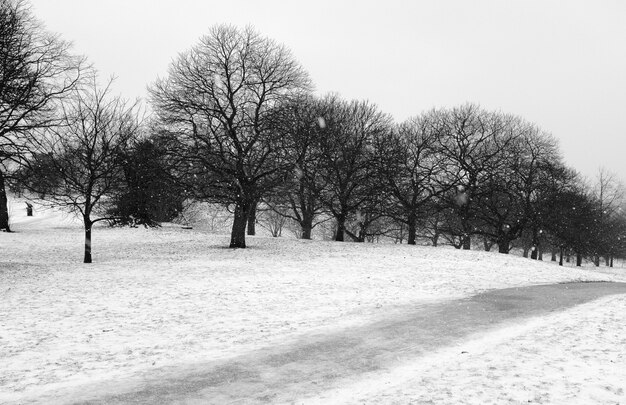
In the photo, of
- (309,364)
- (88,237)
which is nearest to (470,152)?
(88,237)

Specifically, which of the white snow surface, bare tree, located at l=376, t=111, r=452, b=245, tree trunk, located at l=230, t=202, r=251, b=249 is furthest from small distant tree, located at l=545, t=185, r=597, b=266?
the white snow surface

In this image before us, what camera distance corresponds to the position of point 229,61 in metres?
29.8

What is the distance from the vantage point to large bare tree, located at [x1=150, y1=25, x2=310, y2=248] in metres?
27.7

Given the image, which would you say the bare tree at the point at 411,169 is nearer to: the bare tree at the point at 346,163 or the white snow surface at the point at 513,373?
the bare tree at the point at 346,163

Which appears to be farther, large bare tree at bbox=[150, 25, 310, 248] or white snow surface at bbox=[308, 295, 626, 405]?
large bare tree at bbox=[150, 25, 310, 248]

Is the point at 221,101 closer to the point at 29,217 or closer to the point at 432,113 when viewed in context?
the point at 432,113

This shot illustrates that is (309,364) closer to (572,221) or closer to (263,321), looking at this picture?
(263,321)

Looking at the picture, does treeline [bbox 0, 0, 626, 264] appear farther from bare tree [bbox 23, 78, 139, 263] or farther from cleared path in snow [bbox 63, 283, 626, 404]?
cleared path in snow [bbox 63, 283, 626, 404]

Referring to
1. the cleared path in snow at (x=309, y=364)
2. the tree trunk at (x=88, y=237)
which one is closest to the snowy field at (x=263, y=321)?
the cleared path in snow at (x=309, y=364)

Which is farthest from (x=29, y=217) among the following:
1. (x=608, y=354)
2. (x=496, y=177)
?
(x=608, y=354)

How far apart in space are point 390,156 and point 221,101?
14.4m

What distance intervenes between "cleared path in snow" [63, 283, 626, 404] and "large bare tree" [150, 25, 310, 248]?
672 inches

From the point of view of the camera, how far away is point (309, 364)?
8.20 m

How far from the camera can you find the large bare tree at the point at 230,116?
27.7 metres
